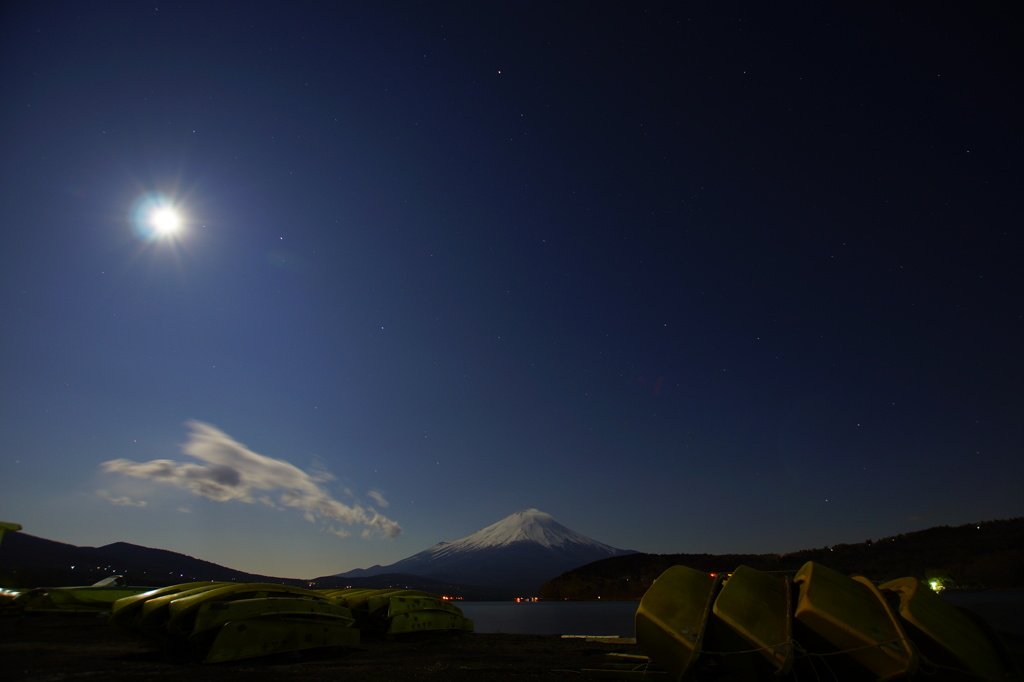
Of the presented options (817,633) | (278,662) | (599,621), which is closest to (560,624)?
(599,621)

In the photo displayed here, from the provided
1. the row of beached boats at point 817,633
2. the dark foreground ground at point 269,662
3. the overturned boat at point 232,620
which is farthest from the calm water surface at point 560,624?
the row of beached boats at point 817,633

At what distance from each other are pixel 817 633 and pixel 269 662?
36.6ft

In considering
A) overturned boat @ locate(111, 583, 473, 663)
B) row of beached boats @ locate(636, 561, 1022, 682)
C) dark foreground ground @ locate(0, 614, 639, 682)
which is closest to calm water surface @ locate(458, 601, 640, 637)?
dark foreground ground @ locate(0, 614, 639, 682)

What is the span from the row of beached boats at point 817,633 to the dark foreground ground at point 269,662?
2.90 meters

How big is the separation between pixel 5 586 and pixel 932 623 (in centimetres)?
3216

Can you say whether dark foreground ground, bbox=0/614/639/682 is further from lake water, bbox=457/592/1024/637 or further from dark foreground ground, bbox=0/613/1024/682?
lake water, bbox=457/592/1024/637

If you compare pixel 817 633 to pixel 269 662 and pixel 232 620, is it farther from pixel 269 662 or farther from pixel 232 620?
pixel 232 620

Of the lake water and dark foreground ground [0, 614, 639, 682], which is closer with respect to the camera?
dark foreground ground [0, 614, 639, 682]

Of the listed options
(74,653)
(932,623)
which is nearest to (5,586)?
(74,653)

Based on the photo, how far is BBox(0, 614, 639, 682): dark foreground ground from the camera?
8531 millimetres

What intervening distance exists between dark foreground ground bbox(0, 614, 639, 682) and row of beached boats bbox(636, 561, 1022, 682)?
2.90 meters

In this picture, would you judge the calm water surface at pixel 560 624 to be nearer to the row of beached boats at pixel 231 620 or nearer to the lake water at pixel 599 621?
the lake water at pixel 599 621

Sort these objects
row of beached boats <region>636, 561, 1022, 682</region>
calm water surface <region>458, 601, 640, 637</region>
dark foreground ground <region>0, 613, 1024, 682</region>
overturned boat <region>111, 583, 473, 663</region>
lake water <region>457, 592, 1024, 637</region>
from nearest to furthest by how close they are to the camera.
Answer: row of beached boats <region>636, 561, 1022, 682</region> < dark foreground ground <region>0, 613, 1024, 682</region> < overturned boat <region>111, 583, 473, 663</region> < lake water <region>457, 592, 1024, 637</region> < calm water surface <region>458, 601, 640, 637</region>

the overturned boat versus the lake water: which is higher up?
the overturned boat
